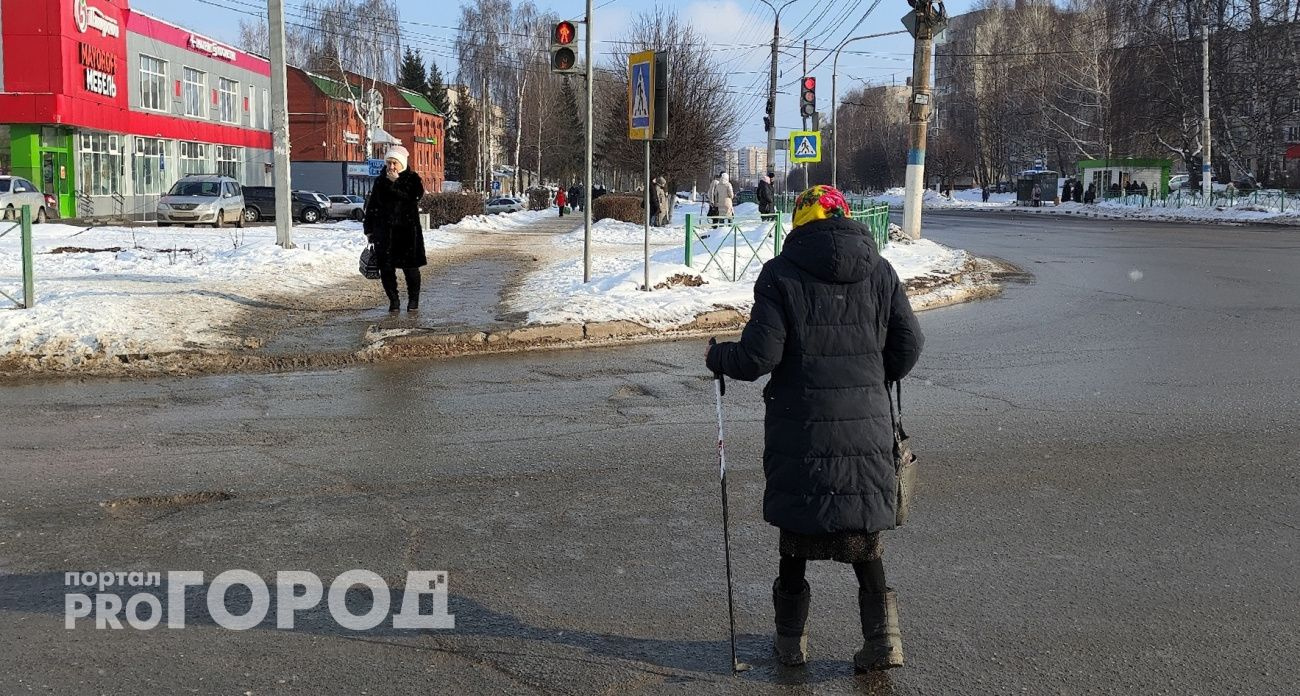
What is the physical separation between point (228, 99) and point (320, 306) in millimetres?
48885

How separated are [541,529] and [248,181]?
196 feet

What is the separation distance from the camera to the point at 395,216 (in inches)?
496

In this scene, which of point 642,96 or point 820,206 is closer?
point 820,206

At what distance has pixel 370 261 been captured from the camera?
1284cm

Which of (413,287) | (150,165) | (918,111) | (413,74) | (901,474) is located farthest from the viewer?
(413,74)

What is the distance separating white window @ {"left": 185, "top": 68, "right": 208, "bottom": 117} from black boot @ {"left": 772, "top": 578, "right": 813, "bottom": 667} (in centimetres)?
5463

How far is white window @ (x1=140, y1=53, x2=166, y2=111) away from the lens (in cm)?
4841

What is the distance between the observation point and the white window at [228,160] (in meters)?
57.1

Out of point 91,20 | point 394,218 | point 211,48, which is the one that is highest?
point 211,48

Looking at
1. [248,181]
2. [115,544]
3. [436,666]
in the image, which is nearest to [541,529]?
[436,666]

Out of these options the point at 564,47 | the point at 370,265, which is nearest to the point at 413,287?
the point at 370,265

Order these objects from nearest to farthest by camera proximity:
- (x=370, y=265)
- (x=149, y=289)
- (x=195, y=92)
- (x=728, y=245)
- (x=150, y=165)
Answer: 1. (x=370, y=265)
2. (x=149, y=289)
3. (x=728, y=245)
4. (x=150, y=165)
5. (x=195, y=92)

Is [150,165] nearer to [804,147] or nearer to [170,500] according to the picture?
[804,147]

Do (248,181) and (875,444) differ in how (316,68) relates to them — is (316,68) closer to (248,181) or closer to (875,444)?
(248,181)
